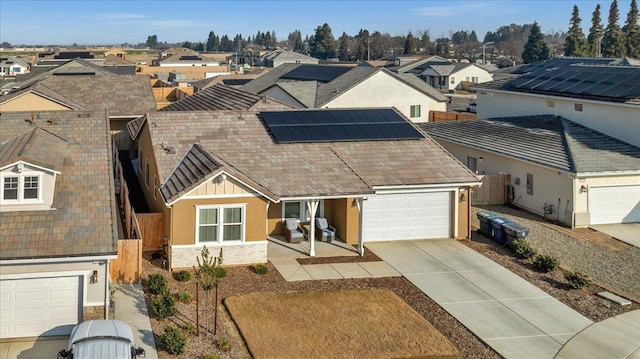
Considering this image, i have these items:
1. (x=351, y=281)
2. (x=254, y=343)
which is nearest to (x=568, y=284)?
(x=351, y=281)

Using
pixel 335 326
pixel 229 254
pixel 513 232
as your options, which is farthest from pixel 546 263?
pixel 229 254

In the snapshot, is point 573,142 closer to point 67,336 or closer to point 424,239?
point 424,239

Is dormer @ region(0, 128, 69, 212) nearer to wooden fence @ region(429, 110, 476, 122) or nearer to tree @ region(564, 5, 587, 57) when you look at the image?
wooden fence @ region(429, 110, 476, 122)

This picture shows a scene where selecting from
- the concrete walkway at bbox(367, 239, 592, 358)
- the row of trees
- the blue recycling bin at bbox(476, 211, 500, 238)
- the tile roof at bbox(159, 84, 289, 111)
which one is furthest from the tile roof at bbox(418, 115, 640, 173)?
the row of trees

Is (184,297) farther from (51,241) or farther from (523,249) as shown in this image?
(523,249)

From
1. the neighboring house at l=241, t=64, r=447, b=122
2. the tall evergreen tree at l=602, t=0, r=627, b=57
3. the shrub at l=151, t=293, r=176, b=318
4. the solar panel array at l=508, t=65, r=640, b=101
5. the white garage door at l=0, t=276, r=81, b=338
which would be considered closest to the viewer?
the white garage door at l=0, t=276, r=81, b=338
